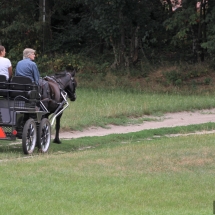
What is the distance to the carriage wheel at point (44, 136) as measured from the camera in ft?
50.4

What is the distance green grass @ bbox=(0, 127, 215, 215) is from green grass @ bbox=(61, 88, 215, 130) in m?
6.24

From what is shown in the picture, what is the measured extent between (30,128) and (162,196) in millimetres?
5421

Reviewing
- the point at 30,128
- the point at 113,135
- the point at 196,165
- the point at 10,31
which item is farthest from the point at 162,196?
the point at 10,31

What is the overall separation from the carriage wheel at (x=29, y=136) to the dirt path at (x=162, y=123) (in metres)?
3.80

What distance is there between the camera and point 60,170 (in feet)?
39.9

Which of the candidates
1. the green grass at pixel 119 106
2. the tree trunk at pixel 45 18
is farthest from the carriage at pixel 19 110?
the tree trunk at pixel 45 18

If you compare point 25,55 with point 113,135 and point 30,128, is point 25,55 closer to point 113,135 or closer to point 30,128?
point 30,128

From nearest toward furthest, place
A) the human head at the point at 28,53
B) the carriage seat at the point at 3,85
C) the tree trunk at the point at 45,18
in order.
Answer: the carriage seat at the point at 3,85 → the human head at the point at 28,53 → the tree trunk at the point at 45,18

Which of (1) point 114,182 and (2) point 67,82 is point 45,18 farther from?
(1) point 114,182

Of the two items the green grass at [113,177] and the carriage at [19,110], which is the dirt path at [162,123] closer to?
the green grass at [113,177]

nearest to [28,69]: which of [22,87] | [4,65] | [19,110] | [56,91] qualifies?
[4,65]

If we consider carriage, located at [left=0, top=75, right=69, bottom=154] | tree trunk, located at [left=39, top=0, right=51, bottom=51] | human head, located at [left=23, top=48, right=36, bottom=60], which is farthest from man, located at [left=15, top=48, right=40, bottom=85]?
tree trunk, located at [left=39, top=0, right=51, bottom=51]

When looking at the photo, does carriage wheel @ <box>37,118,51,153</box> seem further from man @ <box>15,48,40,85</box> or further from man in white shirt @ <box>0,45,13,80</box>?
man in white shirt @ <box>0,45,13,80</box>

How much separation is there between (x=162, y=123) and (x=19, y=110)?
8.90m
